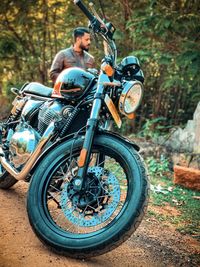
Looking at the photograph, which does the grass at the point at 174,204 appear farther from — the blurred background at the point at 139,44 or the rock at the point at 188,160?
the blurred background at the point at 139,44

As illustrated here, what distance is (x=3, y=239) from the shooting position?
2.50 metres

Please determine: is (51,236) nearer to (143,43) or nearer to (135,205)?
(135,205)

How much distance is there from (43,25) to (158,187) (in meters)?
5.88

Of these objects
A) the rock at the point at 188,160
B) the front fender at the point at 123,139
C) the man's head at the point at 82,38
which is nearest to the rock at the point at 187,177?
the rock at the point at 188,160

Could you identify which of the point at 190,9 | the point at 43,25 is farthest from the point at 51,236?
the point at 43,25

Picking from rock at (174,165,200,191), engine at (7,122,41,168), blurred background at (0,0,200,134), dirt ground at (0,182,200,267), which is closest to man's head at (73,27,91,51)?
blurred background at (0,0,200,134)

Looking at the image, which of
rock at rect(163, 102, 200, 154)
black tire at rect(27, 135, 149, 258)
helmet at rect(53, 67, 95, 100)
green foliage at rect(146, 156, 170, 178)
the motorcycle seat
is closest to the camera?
black tire at rect(27, 135, 149, 258)

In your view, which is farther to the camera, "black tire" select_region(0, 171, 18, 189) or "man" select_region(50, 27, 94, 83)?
"man" select_region(50, 27, 94, 83)

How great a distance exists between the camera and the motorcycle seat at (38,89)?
3336 millimetres

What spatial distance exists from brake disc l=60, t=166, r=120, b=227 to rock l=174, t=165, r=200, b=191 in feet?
8.53

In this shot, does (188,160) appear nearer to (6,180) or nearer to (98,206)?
(6,180)

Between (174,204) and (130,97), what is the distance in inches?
80.3

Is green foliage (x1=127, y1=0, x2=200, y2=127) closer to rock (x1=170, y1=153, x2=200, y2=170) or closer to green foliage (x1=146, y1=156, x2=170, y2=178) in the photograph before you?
rock (x1=170, y1=153, x2=200, y2=170)

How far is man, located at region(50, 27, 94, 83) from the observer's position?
467cm
